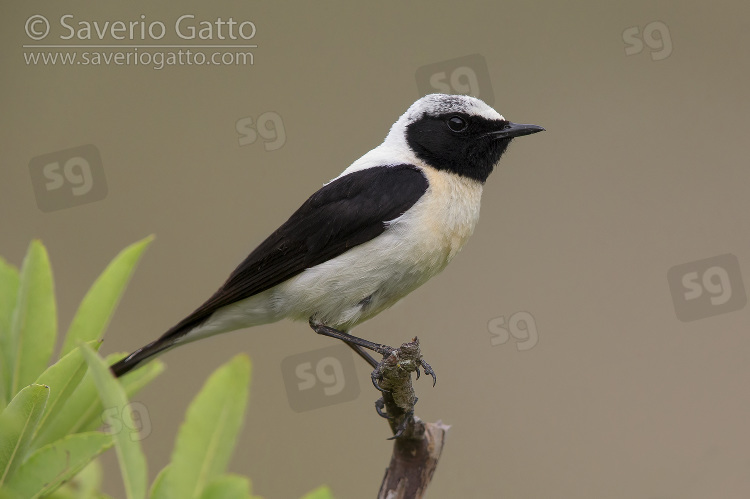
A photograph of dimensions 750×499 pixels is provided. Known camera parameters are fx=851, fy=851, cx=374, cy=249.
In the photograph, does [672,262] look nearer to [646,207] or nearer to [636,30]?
[646,207]

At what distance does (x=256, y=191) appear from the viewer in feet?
16.6

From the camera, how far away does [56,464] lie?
1.44 metres

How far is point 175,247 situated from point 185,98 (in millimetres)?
1003

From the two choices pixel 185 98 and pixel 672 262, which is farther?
pixel 185 98

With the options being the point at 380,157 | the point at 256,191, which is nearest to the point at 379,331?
the point at 256,191

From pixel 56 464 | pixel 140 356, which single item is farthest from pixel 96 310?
pixel 140 356

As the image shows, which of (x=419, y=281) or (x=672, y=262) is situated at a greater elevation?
(x=419, y=281)

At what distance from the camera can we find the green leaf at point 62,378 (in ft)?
4.87

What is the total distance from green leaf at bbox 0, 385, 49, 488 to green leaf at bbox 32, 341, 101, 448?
0.11 m

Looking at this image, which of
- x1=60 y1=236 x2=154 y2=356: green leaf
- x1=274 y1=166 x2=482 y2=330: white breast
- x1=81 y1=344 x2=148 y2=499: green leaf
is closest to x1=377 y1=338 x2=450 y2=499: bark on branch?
x1=274 y1=166 x2=482 y2=330: white breast

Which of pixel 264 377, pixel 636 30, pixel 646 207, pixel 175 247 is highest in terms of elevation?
pixel 636 30

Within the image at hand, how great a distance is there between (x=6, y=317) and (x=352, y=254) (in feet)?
4.40

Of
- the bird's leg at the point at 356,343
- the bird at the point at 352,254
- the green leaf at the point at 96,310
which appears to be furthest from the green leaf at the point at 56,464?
the bird's leg at the point at 356,343

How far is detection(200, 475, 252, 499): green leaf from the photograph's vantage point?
1.41m
